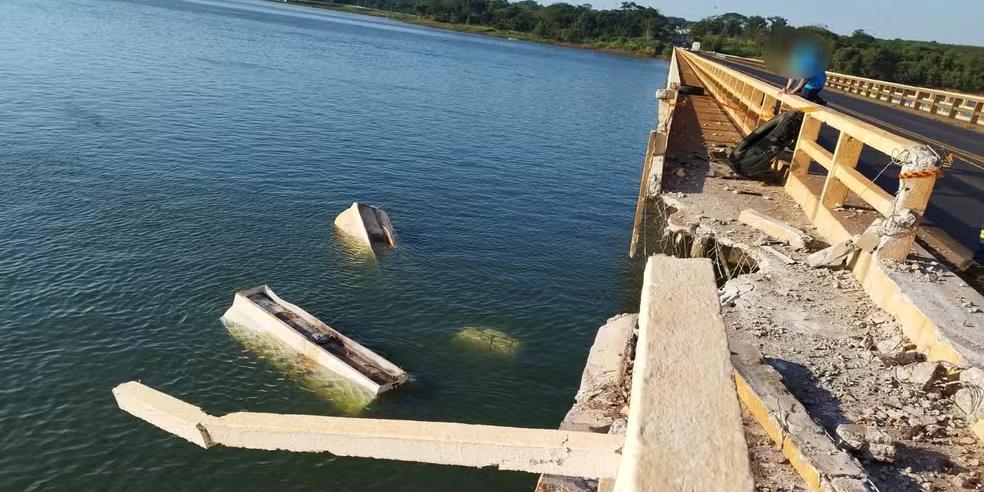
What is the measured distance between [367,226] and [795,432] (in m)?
15.4

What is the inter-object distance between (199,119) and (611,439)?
33970mm

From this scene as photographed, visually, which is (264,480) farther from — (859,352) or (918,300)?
(918,300)

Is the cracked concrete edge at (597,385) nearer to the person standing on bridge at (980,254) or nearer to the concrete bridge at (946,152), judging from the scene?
the concrete bridge at (946,152)

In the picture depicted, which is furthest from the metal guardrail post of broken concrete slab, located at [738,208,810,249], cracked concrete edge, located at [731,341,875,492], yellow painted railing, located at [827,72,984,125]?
yellow painted railing, located at [827,72,984,125]

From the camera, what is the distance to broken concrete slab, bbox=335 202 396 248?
18969 mm

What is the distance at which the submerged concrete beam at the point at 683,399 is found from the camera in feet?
6.46

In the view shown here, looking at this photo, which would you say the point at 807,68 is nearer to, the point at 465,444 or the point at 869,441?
the point at 869,441

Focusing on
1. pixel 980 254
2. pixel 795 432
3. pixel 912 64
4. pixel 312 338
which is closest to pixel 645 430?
pixel 795 432

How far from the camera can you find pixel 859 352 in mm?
7305

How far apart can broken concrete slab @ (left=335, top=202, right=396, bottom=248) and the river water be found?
60 centimetres

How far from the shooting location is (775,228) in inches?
449

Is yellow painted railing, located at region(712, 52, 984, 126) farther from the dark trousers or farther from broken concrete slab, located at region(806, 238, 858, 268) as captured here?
broken concrete slab, located at region(806, 238, 858, 268)

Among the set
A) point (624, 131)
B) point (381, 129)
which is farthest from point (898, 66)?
point (381, 129)

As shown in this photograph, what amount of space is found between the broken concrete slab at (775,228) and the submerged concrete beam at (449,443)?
910 cm
